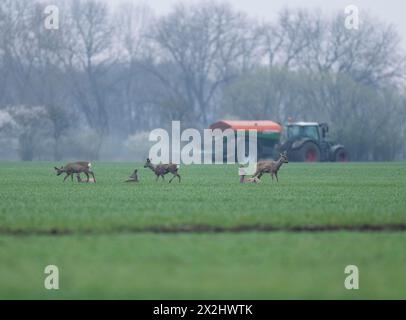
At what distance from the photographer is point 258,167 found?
31.7 m

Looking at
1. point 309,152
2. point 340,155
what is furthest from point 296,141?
point 340,155

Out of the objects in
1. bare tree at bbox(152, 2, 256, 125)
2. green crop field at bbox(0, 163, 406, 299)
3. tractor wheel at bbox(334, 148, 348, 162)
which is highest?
bare tree at bbox(152, 2, 256, 125)

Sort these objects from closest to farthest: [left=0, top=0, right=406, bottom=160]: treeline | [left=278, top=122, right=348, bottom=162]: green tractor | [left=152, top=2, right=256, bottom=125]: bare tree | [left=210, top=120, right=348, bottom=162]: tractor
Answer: [left=278, top=122, right=348, bottom=162]: green tractor → [left=210, top=120, right=348, bottom=162]: tractor → [left=0, top=0, right=406, bottom=160]: treeline → [left=152, top=2, right=256, bottom=125]: bare tree

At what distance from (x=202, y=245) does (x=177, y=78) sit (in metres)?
92.2

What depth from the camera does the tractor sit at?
2516 inches

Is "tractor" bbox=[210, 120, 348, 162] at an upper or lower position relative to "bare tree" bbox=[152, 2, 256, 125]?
lower

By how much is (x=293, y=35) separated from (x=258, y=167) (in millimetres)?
68528

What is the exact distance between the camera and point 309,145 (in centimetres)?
6425

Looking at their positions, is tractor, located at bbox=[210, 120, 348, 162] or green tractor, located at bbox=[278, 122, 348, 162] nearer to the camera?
green tractor, located at bbox=[278, 122, 348, 162]

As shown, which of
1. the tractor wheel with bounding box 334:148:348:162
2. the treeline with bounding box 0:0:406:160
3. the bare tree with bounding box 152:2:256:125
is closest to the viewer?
the tractor wheel with bounding box 334:148:348:162

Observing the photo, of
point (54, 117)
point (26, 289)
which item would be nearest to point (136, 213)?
point (26, 289)

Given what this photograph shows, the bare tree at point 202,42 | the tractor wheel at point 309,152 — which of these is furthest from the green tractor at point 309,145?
the bare tree at point 202,42

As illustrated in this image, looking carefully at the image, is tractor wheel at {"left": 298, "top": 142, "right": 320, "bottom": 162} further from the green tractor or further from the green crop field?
the green crop field

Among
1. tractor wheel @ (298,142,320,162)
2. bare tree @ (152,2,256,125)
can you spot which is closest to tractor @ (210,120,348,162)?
tractor wheel @ (298,142,320,162)
